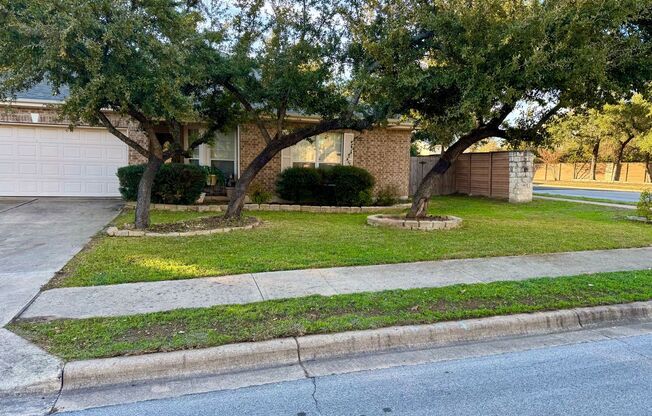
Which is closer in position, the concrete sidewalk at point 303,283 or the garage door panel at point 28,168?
the concrete sidewalk at point 303,283

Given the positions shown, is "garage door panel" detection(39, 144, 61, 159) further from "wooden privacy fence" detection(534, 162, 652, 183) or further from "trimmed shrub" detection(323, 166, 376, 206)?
"wooden privacy fence" detection(534, 162, 652, 183)

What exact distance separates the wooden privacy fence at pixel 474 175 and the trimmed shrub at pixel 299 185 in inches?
271

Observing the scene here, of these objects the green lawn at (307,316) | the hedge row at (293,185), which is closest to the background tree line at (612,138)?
the hedge row at (293,185)

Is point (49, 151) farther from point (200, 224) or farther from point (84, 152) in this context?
A: point (200, 224)

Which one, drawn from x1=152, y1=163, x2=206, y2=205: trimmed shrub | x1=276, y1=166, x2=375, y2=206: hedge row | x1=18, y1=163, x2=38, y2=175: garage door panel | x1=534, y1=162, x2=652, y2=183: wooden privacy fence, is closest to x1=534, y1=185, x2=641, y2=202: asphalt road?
x1=276, y1=166, x2=375, y2=206: hedge row

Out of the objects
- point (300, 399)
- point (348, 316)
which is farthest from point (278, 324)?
point (300, 399)

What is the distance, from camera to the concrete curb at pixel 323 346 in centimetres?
349

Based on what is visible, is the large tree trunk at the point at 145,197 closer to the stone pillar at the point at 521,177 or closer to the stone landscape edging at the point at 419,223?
the stone landscape edging at the point at 419,223

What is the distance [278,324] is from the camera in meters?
4.24

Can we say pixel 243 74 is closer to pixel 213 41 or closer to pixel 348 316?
pixel 213 41

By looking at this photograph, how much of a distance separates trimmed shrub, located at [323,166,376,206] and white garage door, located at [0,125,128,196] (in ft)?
22.8

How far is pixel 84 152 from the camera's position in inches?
558

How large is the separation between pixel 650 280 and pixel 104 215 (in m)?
11.4

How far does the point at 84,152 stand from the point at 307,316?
12.7 metres
